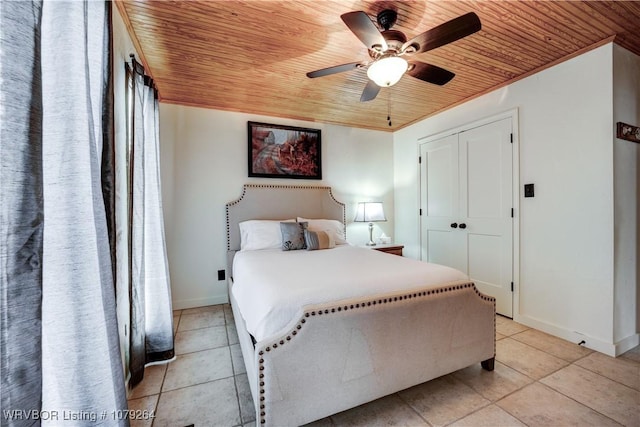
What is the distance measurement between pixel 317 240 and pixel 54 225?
2205mm

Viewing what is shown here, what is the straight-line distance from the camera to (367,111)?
351 centimetres

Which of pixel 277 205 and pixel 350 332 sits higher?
pixel 277 205

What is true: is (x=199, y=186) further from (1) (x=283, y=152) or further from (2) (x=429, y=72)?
(2) (x=429, y=72)

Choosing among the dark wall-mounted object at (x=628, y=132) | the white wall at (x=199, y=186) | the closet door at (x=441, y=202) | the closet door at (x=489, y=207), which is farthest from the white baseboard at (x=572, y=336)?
the white wall at (x=199, y=186)

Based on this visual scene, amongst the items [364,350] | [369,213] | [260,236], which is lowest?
[364,350]

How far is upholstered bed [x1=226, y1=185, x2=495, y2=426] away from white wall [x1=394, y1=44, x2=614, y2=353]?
3.63 ft

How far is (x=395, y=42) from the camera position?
174cm

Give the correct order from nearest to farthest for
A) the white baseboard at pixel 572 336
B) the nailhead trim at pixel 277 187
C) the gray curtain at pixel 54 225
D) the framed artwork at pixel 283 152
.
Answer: the gray curtain at pixel 54 225 → the white baseboard at pixel 572 336 → the nailhead trim at pixel 277 187 → the framed artwork at pixel 283 152

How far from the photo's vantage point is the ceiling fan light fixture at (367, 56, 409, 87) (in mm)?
1737

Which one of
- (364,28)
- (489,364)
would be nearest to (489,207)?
(489,364)

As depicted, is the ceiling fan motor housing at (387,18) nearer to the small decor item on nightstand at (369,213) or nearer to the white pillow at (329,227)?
the white pillow at (329,227)

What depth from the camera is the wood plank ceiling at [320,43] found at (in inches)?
68.0

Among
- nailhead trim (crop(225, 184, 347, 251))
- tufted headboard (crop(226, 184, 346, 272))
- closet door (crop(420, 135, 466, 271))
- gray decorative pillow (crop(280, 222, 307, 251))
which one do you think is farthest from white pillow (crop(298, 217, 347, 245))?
closet door (crop(420, 135, 466, 271))

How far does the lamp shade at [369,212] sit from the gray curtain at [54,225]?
3121 millimetres
